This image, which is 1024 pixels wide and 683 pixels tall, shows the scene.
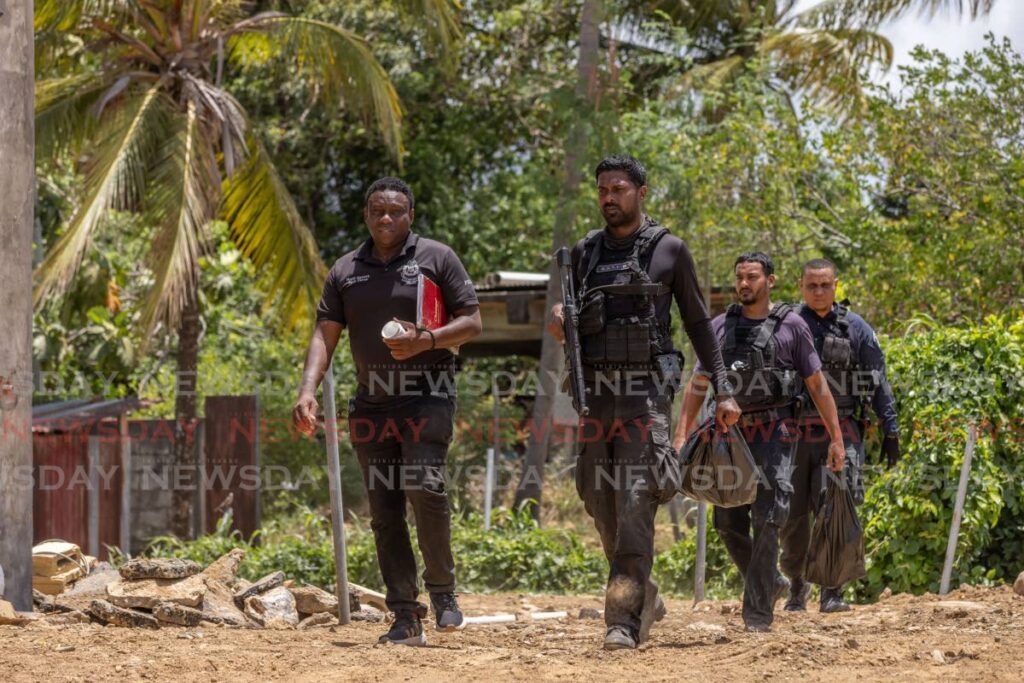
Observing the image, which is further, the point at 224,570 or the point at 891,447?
the point at 891,447

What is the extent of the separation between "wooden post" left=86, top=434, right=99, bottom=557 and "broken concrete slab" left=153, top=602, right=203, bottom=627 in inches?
225

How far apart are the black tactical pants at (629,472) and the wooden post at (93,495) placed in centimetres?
759

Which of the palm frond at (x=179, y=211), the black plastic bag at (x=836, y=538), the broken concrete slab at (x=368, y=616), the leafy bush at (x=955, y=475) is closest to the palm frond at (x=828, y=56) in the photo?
the palm frond at (x=179, y=211)

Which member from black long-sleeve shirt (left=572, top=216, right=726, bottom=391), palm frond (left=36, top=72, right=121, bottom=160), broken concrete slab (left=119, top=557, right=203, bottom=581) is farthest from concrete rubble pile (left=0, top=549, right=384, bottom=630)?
palm frond (left=36, top=72, right=121, bottom=160)

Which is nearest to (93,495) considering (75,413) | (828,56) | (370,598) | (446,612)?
(75,413)

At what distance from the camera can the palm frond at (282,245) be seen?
12961 mm

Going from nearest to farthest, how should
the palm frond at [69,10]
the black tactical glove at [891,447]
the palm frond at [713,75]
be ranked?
the black tactical glove at [891,447] < the palm frond at [69,10] < the palm frond at [713,75]

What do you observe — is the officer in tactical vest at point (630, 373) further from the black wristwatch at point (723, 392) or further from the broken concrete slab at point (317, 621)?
the broken concrete slab at point (317, 621)

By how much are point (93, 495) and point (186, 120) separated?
347 cm

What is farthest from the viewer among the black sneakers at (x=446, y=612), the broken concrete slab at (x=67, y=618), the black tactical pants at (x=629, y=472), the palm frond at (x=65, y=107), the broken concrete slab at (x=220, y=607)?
the palm frond at (x=65, y=107)

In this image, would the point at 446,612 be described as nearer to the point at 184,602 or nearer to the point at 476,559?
the point at 184,602

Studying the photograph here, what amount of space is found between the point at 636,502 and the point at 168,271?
23.4ft

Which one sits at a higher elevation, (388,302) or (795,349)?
(388,302)

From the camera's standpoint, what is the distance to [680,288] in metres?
5.86
